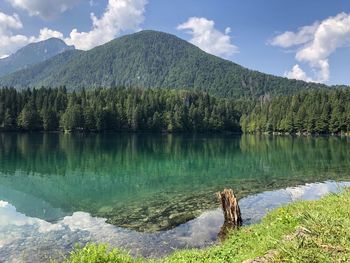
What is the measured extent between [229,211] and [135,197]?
15700 millimetres

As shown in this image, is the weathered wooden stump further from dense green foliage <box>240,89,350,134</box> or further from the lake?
dense green foliage <box>240,89,350,134</box>

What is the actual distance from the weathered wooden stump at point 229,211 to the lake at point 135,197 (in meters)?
0.86

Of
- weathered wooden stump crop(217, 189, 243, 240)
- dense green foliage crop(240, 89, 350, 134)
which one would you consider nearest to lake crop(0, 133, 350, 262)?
weathered wooden stump crop(217, 189, 243, 240)

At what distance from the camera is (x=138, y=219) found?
28328 millimetres

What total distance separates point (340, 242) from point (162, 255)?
11765 millimetres

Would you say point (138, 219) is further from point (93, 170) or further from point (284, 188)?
point (93, 170)

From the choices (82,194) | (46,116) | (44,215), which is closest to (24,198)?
(82,194)

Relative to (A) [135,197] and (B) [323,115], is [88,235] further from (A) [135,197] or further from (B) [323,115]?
(B) [323,115]

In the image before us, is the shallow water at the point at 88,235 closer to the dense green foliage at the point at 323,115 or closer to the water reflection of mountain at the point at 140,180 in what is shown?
the water reflection of mountain at the point at 140,180

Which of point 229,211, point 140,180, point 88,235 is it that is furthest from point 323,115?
point 88,235

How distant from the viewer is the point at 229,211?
23.9 meters

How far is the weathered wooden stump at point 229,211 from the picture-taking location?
2307 cm

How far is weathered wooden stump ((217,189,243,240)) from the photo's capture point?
75.7 feet

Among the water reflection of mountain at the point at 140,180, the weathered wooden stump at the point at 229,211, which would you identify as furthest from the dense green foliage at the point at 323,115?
the weathered wooden stump at the point at 229,211
